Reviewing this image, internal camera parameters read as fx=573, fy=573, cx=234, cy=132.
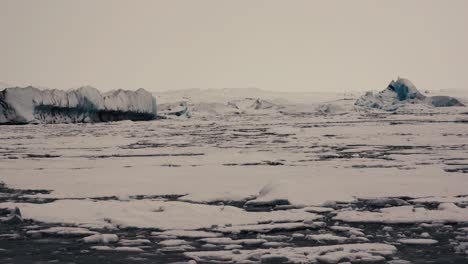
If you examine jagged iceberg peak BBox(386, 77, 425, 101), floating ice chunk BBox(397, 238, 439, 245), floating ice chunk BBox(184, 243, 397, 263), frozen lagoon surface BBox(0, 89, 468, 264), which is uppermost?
jagged iceberg peak BBox(386, 77, 425, 101)

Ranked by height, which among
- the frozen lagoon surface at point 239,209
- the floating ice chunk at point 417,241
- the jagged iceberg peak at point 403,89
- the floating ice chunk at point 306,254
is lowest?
the frozen lagoon surface at point 239,209

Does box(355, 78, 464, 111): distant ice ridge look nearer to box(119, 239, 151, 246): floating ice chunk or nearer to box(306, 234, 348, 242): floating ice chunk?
box(306, 234, 348, 242): floating ice chunk

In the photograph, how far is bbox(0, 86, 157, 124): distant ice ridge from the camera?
1098 inches

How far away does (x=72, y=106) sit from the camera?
99.2 feet

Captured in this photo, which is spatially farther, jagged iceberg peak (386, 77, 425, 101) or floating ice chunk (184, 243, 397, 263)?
jagged iceberg peak (386, 77, 425, 101)

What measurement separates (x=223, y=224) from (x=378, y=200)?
191 centimetres

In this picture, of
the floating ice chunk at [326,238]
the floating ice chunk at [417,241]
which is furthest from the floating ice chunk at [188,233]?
the floating ice chunk at [417,241]

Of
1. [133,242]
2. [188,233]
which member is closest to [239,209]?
[188,233]

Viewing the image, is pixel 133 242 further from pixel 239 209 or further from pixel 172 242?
pixel 239 209

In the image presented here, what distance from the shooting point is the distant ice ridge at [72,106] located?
91.5ft

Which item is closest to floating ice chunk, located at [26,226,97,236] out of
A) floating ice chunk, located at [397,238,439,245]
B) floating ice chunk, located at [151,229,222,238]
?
floating ice chunk, located at [151,229,222,238]

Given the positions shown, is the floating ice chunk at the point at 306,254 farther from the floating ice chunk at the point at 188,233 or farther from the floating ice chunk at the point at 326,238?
the floating ice chunk at the point at 188,233

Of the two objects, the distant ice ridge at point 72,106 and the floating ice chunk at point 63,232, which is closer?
the floating ice chunk at point 63,232

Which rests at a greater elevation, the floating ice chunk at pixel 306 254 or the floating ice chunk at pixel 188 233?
the floating ice chunk at pixel 306 254
